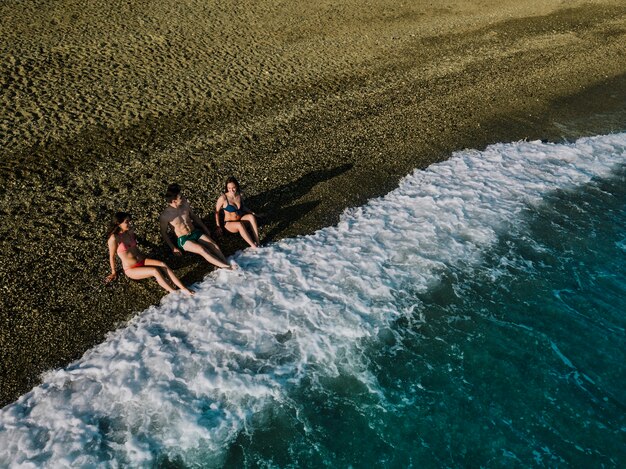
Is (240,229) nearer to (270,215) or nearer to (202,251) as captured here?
(202,251)

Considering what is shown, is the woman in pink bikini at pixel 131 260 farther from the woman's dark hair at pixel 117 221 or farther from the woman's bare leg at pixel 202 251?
the woman's bare leg at pixel 202 251

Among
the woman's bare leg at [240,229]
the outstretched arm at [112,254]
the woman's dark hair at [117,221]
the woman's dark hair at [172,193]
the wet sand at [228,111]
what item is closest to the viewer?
the woman's dark hair at [117,221]

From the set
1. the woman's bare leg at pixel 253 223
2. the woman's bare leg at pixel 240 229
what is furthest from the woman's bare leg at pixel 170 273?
the woman's bare leg at pixel 253 223

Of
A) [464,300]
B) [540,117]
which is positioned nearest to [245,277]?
[464,300]

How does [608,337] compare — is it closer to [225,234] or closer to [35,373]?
[225,234]

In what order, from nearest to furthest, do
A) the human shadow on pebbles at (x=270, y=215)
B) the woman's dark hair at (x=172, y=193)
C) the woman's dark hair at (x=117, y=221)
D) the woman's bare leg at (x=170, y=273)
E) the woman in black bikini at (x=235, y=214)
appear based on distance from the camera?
the woman's dark hair at (x=117, y=221) → the woman's bare leg at (x=170, y=273) → the woman's dark hair at (x=172, y=193) → the human shadow on pebbles at (x=270, y=215) → the woman in black bikini at (x=235, y=214)

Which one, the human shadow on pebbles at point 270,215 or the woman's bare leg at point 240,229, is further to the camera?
the woman's bare leg at point 240,229

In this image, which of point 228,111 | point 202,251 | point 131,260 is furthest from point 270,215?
point 228,111

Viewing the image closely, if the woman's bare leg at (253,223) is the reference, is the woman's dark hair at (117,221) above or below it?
above

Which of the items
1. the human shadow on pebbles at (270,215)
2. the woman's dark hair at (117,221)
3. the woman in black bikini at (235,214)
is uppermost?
the woman's dark hair at (117,221)
